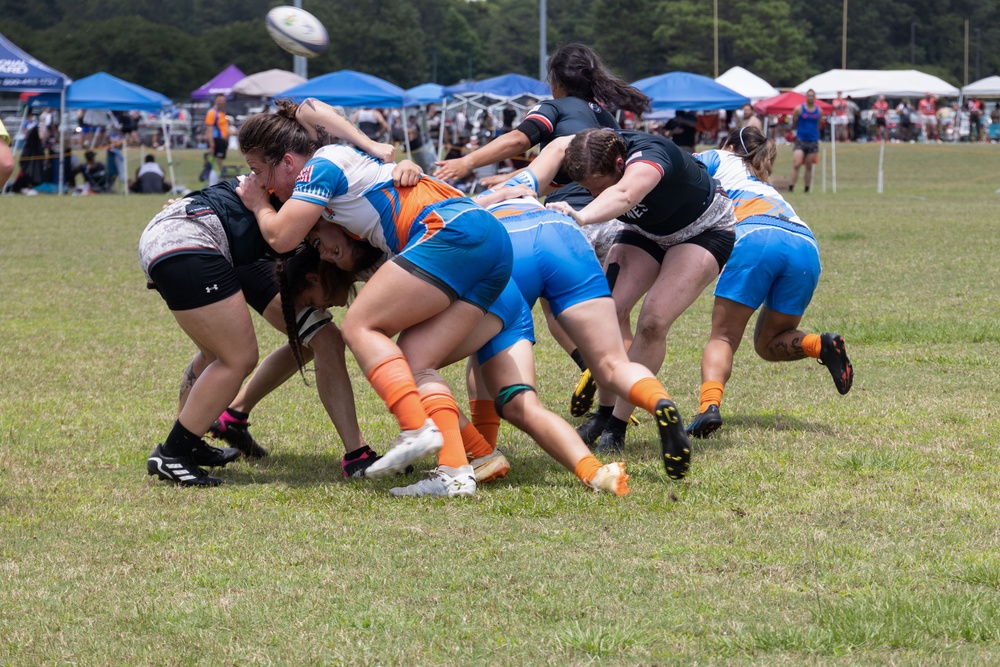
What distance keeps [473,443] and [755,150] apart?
2.35 meters

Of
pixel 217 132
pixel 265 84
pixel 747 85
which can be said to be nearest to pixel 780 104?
pixel 747 85

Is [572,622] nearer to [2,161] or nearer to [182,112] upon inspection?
[2,161]

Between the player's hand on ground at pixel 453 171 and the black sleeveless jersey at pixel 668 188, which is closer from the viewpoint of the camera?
the black sleeveless jersey at pixel 668 188

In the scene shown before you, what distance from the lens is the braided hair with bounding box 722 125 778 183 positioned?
247 inches

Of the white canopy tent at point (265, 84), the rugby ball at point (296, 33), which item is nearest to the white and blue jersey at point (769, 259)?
the rugby ball at point (296, 33)

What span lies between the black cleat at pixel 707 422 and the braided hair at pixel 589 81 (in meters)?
1.60

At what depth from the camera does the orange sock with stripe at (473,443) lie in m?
5.02

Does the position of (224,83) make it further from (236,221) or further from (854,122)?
(236,221)

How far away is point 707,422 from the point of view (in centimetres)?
562

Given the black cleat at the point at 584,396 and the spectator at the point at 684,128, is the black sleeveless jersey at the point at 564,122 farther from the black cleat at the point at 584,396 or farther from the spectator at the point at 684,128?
the spectator at the point at 684,128

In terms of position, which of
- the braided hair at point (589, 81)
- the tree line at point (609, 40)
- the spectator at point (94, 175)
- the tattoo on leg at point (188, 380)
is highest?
the tree line at point (609, 40)

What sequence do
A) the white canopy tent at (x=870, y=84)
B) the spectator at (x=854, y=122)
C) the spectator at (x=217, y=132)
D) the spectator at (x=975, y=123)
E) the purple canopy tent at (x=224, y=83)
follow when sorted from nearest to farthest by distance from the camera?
the spectator at (x=217, y=132) → the white canopy tent at (x=870, y=84) → the purple canopy tent at (x=224, y=83) → the spectator at (x=975, y=123) → the spectator at (x=854, y=122)

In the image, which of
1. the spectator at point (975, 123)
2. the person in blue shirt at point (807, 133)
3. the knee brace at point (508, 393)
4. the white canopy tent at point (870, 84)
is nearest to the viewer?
the knee brace at point (508, 393)

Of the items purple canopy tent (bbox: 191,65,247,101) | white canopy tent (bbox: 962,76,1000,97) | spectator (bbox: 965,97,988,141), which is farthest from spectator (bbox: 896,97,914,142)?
purple canopy tent (bbox: 191,65,247,101)
